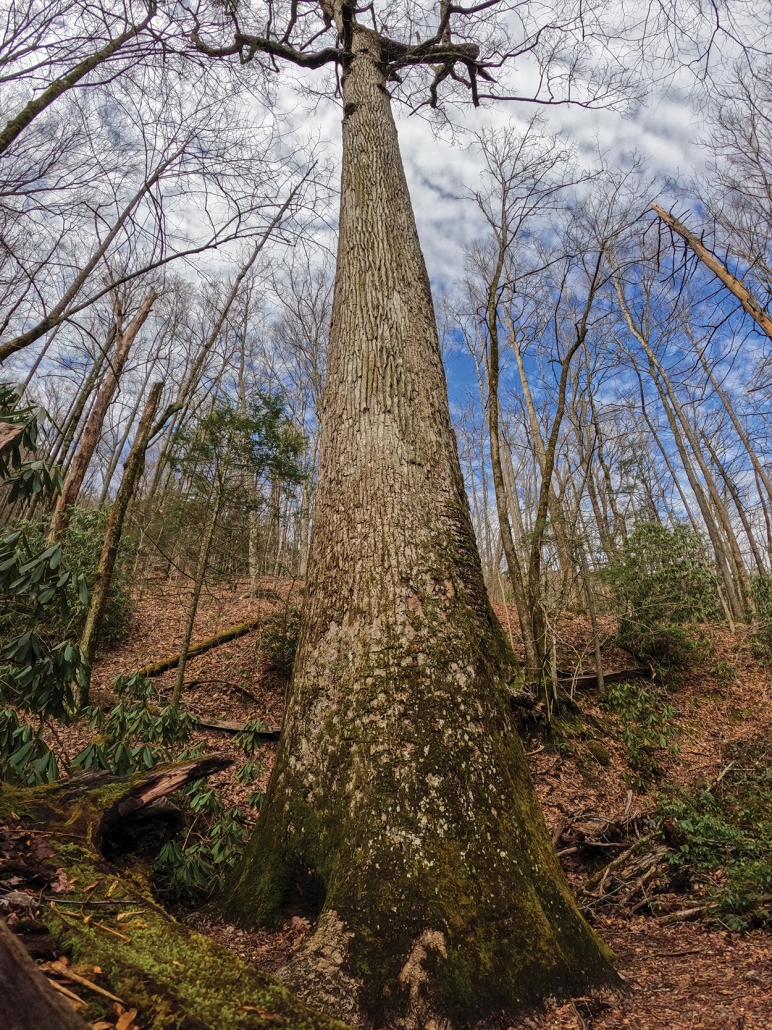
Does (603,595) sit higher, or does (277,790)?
(603,595)

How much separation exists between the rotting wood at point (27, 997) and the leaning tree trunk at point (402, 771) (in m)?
0.86

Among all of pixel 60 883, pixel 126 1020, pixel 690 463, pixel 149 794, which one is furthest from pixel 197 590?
pixel 690 463

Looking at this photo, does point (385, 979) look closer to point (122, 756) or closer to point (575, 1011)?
point (575, 1011)

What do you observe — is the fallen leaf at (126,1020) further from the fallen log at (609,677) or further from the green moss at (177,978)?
the fallen log at (609,677)

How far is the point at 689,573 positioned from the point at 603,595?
4.85ft

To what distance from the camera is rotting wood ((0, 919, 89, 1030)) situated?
737 mm

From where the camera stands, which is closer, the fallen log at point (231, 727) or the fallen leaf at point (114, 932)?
the fallen leaf at point (114, 932)

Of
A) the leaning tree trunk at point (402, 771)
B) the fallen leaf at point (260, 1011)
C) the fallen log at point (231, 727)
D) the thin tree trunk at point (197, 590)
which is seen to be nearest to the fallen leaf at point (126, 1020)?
the fallen leaf at point (260, 1011)

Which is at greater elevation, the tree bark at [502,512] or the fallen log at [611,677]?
the tree bark at [502,512]

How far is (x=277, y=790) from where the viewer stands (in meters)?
1.96

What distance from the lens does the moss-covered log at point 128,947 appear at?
41.0 inches

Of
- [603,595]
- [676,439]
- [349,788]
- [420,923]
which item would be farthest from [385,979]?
[676,439]

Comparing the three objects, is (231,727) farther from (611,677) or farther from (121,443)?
(121,443)

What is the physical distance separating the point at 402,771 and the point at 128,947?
2.90 feet
